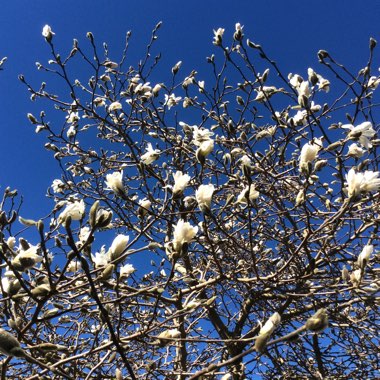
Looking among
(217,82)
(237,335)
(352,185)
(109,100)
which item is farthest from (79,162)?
(352,185)

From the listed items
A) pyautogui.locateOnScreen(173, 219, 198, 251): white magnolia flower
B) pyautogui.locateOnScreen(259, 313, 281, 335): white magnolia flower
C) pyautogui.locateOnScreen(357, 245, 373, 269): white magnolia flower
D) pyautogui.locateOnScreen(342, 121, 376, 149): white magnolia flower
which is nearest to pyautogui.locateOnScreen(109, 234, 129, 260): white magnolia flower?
pyautogui.locateOnScreen(173, 219, 198, 251): white magnolia flower

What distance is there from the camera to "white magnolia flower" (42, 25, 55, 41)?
2.99 meters

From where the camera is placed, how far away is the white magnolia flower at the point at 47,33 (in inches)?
118

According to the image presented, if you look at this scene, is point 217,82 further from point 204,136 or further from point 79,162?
point 79,162

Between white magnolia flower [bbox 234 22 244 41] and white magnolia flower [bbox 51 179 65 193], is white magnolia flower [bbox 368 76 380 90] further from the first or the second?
white magnolia flower [bbox 51 179 65 193]

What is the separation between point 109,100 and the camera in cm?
379

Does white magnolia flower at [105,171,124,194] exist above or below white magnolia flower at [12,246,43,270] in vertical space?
above

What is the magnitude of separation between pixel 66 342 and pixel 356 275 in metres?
2.22

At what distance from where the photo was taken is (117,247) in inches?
56.4

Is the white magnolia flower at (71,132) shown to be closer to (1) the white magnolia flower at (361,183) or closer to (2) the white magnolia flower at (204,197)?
(2) the white magnolia flower at (204,197)

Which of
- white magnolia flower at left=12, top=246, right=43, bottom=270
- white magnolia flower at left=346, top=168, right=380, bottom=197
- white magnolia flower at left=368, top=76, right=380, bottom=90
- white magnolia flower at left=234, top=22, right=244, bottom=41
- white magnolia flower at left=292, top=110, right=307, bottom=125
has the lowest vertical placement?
white magnolia flower at left=346, top=168, right=380, bottom=197

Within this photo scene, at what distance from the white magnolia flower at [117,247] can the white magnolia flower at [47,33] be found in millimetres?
2177

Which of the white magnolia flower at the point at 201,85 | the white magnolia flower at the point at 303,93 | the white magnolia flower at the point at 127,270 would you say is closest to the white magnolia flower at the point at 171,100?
the white magnolia flower at the point at 201,85

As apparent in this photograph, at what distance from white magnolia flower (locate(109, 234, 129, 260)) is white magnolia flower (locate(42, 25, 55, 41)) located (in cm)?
218
